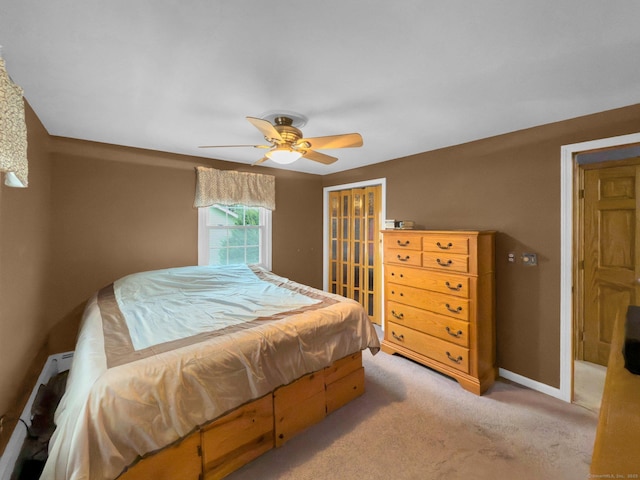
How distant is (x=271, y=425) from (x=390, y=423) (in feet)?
2.92

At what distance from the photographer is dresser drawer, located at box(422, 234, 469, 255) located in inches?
96.7

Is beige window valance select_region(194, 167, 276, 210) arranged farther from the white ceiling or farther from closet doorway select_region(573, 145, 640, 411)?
closet doorway select_region(573, 145, 640, 411)

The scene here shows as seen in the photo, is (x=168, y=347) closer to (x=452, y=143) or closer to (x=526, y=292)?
(x=526, y=292)

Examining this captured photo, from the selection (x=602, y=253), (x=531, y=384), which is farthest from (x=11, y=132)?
(x=602, y=253)

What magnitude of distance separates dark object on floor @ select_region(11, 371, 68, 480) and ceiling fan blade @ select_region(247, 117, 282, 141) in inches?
96.6

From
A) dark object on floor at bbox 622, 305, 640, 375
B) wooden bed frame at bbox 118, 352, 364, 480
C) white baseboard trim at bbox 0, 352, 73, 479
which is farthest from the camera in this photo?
white baseboard trim at bbox 0, 352, 73, 479

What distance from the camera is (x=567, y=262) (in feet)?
7.41

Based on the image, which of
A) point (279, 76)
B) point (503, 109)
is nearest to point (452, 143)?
point (503, 109)

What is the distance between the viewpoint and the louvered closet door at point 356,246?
398cm

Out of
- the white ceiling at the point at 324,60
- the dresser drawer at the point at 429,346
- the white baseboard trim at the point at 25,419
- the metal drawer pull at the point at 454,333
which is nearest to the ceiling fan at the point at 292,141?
the white ceiling at the point at 324,60

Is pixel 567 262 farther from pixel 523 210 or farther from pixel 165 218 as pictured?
pixel 165 218

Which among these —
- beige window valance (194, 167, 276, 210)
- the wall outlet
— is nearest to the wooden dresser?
the wall outlet

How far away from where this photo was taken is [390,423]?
202 centimetres

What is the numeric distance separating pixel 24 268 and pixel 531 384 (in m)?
4.31
